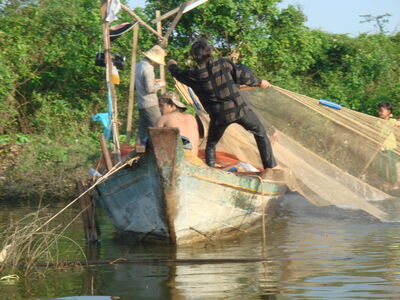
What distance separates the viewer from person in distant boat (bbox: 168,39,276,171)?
788cm

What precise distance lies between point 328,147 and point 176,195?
2.82 m

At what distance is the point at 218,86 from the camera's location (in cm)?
795

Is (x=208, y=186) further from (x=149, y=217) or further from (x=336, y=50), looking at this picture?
(x=336, y=50)

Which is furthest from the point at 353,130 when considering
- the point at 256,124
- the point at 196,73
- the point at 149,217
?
the point at 149,217

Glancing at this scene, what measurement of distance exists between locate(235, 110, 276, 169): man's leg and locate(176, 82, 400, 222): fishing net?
26.6 inches

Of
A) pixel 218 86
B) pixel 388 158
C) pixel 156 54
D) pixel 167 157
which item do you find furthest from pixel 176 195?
pixel 388 158

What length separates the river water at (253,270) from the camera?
221 inches

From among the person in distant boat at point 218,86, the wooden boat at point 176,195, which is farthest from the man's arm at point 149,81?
the wooden boat at point 176,195

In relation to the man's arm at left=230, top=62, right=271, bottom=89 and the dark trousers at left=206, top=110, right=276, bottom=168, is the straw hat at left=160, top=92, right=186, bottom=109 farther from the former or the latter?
the man's arm at left=230, top=62, right=271, bottom=89

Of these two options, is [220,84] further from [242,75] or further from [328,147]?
[328,147]

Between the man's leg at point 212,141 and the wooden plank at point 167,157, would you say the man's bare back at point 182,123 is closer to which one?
the man's leg at point 212,141

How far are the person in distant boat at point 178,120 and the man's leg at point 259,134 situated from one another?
545 millimetres

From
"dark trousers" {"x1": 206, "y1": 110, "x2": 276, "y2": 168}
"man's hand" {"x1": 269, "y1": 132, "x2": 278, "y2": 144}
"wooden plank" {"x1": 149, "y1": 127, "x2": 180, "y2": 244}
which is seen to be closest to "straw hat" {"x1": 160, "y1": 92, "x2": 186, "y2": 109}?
"dark trousers" {"x1": 206, "y1": 110, "x2": 276, "y2": 168}

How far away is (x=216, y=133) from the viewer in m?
8.16
